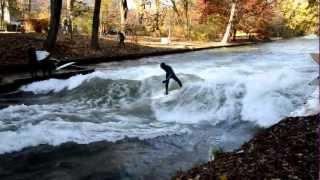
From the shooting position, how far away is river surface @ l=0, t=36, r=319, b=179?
37.8 feet

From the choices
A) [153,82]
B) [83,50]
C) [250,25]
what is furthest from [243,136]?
[250,25]

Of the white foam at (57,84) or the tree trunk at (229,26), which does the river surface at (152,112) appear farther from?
the tree trunk at (229,26)

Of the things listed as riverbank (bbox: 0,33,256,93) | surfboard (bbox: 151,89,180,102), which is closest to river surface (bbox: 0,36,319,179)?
surfboard (bbox: 151,89,180,102)

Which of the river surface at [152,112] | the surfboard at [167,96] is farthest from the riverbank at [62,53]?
the surfboard at [167,96]

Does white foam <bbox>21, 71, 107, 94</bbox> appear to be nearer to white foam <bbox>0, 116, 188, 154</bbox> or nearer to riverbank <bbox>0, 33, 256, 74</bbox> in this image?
riverbank <bbox>0, 33, 256, 74</bbox>

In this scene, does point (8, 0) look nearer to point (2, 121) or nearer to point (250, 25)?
point (250, 25)

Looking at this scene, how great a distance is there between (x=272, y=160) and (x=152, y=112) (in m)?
9.54

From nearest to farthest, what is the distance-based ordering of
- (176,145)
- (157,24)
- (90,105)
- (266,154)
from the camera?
(266,154), (176,145), (90,105), (157,24)

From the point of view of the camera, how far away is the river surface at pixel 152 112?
1152 centimetres

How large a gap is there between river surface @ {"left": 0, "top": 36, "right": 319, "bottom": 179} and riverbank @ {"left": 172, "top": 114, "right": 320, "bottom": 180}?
5.86ft

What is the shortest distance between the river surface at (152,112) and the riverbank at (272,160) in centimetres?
179

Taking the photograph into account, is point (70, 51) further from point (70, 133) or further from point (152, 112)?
point (70, 133)

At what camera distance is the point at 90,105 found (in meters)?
17.8

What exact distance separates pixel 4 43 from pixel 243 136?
16757 mm
